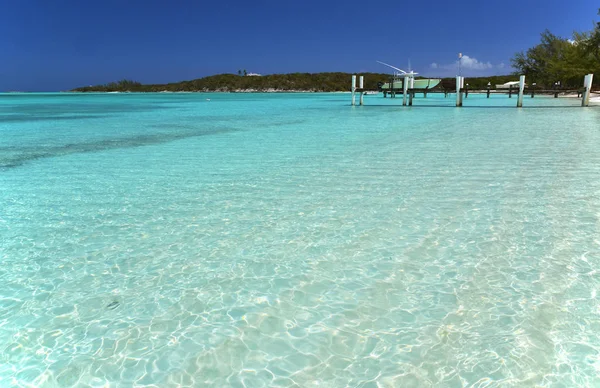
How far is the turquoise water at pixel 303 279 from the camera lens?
9.02 ft

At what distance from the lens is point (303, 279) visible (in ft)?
12.9

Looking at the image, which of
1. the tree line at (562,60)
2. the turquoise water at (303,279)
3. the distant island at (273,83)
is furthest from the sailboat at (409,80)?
the distant island at (273,83)

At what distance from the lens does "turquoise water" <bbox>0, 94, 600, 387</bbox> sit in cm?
275

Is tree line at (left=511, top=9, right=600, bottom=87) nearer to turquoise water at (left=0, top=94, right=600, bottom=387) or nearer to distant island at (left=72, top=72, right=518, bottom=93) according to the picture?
turquoise water at (left=0, top=94, right=600, bottom=387)

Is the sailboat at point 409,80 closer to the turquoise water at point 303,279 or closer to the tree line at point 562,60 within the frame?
the tree line at point 562,60

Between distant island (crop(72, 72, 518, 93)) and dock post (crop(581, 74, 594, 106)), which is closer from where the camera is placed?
dock post (crop(581, 74, 594, 106))

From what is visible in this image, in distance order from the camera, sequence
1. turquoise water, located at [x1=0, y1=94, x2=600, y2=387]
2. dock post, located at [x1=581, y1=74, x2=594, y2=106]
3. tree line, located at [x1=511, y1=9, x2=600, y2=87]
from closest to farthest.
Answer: turquoise water, located at [x1=0, y1=94, x2=600, y2=387]
dock post, located at [x1=581, y1=74, x2=594, y2=106]
tree line, located at [x1=511, y1=9, x2=600, y2=87]

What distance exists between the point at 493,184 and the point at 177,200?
5.02 meters

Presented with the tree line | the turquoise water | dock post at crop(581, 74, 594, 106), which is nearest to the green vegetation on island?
the tree line

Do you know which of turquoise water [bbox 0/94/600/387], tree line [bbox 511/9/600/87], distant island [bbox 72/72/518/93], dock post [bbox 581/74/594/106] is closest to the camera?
turquoise water [bbox 0/94/600/387]

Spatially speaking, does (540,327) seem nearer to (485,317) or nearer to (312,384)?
(485,317)

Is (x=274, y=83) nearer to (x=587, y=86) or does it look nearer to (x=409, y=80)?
(x=409, y=80)

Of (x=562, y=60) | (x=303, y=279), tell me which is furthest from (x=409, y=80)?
(x=303, y=279)

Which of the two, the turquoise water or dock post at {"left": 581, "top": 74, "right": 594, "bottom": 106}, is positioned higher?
dock post at {"left": 581, "top": 74, "right": 594, "bottom": 106}
